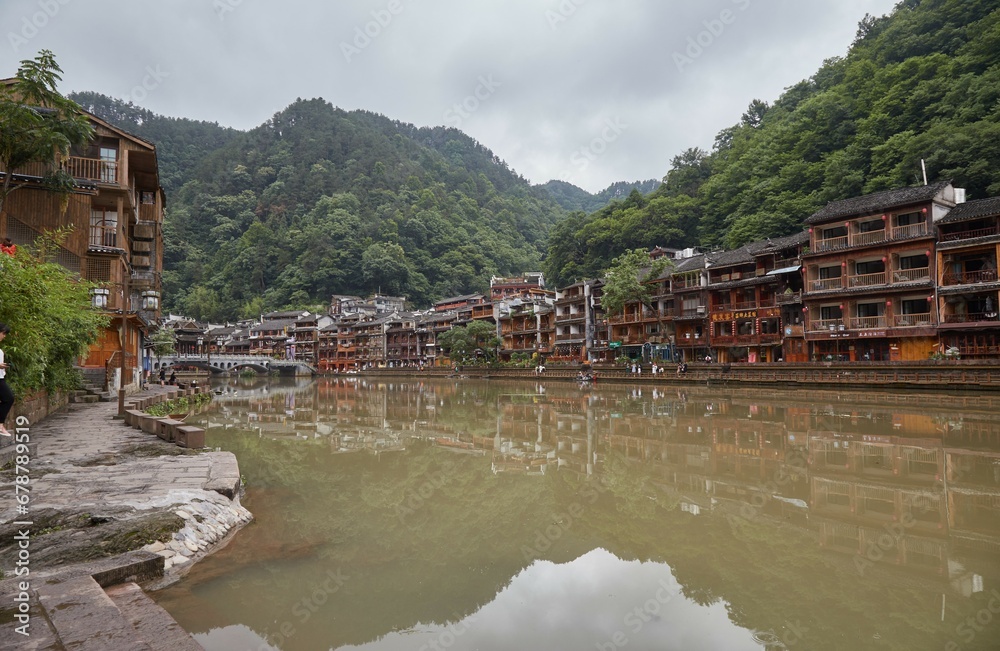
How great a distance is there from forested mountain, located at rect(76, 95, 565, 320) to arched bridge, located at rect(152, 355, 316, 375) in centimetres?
2518

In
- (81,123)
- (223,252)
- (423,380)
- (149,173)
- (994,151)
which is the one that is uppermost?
(223,252)

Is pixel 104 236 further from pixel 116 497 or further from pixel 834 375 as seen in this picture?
pixel 834 375

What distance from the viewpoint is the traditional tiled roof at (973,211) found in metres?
27.3

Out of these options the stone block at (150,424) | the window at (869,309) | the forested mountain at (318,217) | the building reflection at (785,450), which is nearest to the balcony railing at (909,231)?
the window at (869,309)

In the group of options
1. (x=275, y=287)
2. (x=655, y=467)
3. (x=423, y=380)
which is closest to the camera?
(x=655, y=467)

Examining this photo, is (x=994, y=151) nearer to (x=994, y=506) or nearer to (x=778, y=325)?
(x=778, y=325)

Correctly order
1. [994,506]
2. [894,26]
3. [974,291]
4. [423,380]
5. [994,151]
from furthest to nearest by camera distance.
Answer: [423,380] → [894,26] → [994,151] → [974,291] → [994,506]

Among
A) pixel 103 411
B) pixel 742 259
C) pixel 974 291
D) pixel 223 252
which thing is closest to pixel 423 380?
pixel 742 259

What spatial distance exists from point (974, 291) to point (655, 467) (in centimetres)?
2637

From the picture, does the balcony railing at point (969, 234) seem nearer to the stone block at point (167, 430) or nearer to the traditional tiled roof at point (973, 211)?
the traditional tiled roof at point (973, 211)

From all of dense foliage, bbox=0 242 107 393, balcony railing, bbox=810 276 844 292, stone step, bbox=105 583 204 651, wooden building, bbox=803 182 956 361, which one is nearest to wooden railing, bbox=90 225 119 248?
dense foliage, bbox=0 242 107 393

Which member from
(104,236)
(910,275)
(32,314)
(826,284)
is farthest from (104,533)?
(826,284)

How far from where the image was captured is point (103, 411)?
61.8 ft

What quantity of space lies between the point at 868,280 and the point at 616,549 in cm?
3270
